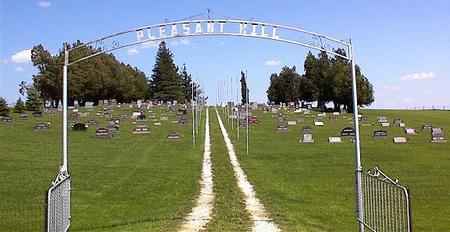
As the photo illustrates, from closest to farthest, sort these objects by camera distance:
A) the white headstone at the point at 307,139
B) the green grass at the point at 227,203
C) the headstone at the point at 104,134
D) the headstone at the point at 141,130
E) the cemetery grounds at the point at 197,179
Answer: the green grass at the point at 227,203
the cemetery grounds at the point at 197,179
the white headstone at the point at 307,139
the headstone at the point at 104,134
the headstone at the point at 141,130

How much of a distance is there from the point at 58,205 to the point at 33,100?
8496 cm

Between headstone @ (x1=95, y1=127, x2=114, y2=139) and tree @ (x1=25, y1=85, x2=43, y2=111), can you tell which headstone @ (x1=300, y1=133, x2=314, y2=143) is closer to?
headstone @ (x1=95, y1=127, x2=114, y2=139)

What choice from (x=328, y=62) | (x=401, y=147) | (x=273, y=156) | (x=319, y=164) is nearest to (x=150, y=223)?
(x=319, y=164)

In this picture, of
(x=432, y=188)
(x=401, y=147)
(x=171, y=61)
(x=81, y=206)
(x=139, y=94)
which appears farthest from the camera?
(x=171, y=61)

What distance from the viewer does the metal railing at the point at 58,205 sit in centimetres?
1046

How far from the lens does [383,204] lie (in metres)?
12.4

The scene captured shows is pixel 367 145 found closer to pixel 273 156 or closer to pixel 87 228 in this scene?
pixel 273 156

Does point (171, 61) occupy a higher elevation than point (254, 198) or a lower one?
higher

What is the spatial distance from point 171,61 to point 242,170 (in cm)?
12818

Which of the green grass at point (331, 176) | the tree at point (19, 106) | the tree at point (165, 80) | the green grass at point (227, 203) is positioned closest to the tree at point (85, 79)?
the tree at point (19, 106)

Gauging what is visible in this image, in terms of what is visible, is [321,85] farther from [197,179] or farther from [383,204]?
[383,204]

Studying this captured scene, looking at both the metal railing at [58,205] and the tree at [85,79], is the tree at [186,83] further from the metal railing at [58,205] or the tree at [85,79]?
the metal railing at [58,205]

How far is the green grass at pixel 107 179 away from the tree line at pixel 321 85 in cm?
4212

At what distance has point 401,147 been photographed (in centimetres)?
4288
